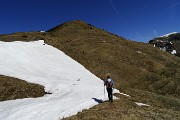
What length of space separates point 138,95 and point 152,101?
2.44m

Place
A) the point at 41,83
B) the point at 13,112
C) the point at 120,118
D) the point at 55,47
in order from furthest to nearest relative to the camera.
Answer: the point at 55,47
the point at 41,83
the point at 13,112
the point at 120,118

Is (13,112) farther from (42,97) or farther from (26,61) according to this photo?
(26,61)

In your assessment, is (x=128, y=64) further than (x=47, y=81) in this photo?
Yes

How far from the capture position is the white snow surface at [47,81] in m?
21.1

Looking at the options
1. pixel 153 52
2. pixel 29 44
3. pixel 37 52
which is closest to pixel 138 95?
pixel 37 52

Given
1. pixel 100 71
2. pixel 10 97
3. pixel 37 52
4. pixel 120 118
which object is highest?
pixel 37 52

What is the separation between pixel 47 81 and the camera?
31.4m

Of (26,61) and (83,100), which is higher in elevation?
(26,61)

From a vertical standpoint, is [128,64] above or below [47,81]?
above

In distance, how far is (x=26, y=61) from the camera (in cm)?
3916

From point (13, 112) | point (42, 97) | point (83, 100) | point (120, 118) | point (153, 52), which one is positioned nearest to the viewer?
point (120, 118)

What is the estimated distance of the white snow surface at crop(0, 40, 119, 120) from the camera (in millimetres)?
21141

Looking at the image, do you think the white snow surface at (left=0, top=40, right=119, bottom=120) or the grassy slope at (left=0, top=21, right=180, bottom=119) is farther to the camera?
the grassy slope at (left=0, top=21, right=180, bottom=119)

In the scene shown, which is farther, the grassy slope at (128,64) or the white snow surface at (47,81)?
the grassy slope at (128,64)
